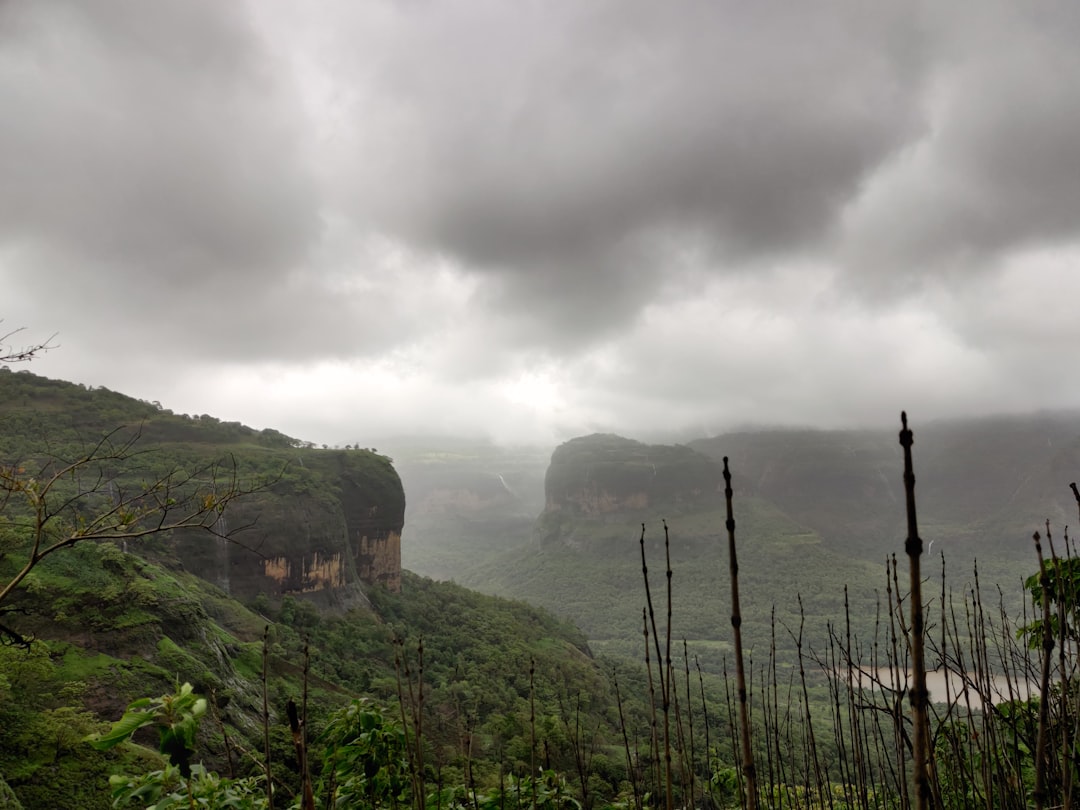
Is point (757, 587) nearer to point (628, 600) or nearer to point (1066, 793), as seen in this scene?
point (628, 600)

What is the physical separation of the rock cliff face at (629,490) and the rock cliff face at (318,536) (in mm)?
98070

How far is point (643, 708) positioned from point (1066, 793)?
159ft

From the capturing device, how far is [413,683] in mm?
34281

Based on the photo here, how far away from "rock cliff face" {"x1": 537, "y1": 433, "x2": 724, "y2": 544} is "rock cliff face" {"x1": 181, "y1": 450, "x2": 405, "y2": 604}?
9807 centimetres

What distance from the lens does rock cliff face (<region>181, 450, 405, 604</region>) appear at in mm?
47062

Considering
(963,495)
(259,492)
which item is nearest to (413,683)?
(259,492)

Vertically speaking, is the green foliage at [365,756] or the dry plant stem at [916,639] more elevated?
the dry plant stem at [916,639]

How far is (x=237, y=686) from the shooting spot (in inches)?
1057

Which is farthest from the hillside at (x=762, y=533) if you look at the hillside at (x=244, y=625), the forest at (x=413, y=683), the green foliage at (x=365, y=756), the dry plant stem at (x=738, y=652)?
the dry plant stem at (x=738, y=652)

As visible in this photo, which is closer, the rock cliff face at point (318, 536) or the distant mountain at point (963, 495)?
the rock cliff face at point (318, 536)

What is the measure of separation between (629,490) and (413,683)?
139 metres

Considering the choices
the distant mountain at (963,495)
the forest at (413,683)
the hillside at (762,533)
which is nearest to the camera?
the forest at (413,683)

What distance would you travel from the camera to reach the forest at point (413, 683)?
275 cm

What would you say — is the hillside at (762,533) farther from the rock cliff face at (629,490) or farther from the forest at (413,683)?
the forest at (413,683)
